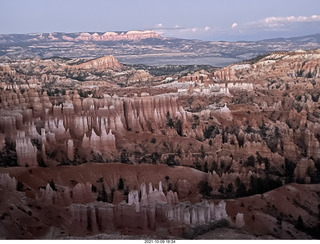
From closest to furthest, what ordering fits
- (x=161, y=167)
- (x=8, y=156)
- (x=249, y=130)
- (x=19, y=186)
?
(x=19, y=186) → (x=8, y=156) → (x=161, y=167) → (x=249, y=130)

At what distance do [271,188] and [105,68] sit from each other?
103m

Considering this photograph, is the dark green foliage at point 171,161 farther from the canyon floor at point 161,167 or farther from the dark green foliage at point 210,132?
the dark green foliage at point 210,132

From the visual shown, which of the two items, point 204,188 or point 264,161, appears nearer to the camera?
point 204,188

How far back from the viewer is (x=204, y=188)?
102 ft

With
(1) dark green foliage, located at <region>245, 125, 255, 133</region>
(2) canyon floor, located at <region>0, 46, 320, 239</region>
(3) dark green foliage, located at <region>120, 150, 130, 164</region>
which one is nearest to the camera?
(2) canyon floor, located at <region>0, 46, 320, 239</region>

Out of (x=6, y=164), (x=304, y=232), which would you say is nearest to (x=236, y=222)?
(x=304, y=232)

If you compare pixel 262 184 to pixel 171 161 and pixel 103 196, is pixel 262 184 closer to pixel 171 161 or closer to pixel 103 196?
pixel 171 161

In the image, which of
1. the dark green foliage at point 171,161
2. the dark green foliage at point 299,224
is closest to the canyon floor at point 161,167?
the dark green foliage at point 171,161

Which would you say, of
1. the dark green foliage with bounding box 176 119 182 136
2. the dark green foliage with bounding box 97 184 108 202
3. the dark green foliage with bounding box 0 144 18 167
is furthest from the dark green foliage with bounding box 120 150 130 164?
the dark green foliage with bounding box 176 119 182 136

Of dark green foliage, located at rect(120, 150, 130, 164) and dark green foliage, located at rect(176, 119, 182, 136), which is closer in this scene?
dark green foliage, located at rect(120, 150, 130, 164)

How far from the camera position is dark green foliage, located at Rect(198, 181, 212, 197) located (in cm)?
3013

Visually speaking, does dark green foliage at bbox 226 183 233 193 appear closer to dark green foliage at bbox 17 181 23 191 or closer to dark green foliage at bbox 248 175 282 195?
dark green foliage at bbox 248 175 282 195

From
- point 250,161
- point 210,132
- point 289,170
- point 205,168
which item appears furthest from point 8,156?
point 210,132

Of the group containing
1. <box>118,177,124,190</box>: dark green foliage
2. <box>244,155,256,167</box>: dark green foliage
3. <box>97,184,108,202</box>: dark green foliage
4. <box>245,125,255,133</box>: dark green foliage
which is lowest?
<box>245,125,255,133</box>: dark green foliage
